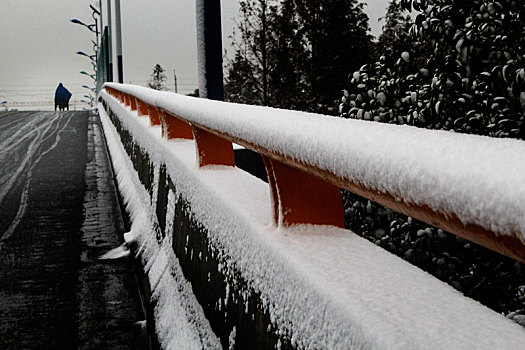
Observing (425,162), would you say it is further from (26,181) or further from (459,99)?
(26,181)

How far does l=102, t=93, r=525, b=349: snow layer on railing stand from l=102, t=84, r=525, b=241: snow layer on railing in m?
0.26

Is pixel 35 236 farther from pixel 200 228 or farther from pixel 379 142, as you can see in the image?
pixel 379 142

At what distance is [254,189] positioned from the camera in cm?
256

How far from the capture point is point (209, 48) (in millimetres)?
5227

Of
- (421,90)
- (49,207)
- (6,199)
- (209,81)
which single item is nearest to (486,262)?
(421,90)

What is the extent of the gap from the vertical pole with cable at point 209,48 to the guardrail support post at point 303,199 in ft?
10.6

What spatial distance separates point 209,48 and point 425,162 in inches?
176

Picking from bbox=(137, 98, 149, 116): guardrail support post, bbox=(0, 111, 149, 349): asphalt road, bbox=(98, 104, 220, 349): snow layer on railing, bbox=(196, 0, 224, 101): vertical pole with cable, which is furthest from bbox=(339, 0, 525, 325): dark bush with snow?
bbox=(0, 111, 149, 349): asphalt road

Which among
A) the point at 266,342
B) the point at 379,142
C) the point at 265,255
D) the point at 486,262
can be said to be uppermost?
the point at 379,142

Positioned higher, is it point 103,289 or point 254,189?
point 254,189

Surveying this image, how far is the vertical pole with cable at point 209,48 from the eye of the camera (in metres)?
4.93

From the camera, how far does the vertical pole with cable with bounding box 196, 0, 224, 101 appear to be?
Answer: 4930 millimetres

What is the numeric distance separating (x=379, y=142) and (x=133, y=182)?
514cm

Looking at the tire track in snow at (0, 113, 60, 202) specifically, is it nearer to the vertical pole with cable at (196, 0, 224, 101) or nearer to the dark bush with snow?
the vertical pole with cable at (196, 0, 224, 101)
